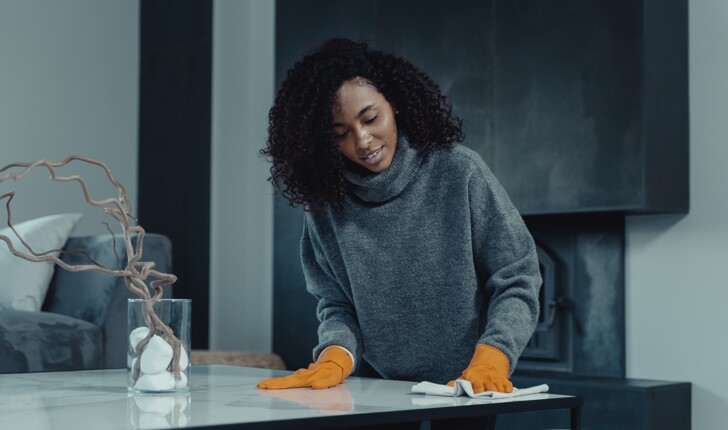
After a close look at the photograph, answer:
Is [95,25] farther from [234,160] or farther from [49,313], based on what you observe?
[49,313]

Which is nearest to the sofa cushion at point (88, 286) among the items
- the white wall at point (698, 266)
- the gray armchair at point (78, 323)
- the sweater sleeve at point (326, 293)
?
the gray armchair at point (78, 323)

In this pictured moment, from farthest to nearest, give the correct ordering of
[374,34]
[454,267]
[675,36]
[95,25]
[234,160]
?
[95,25], [234,160], [374,34], [675,36], [454,267]

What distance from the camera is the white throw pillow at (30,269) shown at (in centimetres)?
307

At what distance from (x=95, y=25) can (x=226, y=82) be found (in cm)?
80

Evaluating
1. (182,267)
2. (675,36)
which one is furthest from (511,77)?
(182,267)

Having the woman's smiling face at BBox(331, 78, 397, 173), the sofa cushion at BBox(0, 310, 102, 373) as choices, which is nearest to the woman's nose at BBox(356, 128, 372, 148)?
the woman's smiling face at BBox(331, 78, 397, 173)

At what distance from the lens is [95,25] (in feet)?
16.4

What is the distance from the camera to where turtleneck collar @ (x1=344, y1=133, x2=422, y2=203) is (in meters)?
1.75

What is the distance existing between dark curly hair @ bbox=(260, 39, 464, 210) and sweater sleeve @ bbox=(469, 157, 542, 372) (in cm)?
13

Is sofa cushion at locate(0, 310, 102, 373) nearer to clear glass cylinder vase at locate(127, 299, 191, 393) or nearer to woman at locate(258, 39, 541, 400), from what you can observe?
woman at locate(258, 39, 541, 400)

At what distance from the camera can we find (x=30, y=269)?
3.10m

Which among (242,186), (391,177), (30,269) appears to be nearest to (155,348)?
(391,177)

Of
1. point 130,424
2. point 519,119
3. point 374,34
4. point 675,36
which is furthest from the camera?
point 374,34

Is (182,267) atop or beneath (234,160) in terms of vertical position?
beneath
